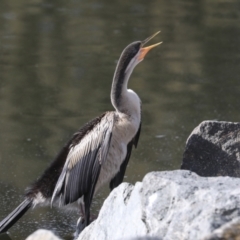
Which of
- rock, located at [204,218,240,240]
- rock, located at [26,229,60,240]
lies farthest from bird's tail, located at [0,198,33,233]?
rock, located at [204,218,240,240]

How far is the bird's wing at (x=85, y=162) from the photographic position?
532cm

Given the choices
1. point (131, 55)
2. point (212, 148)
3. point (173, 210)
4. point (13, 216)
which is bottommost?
point (13, 216)

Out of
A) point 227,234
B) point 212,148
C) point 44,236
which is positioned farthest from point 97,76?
point 227,234

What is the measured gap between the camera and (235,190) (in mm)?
3383

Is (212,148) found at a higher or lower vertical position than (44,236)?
lower

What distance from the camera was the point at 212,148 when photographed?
5105 millimetres

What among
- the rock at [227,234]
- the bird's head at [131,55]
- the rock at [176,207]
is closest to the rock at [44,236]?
the rock at [176,207]

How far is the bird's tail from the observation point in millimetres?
5270

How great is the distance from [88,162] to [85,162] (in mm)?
26

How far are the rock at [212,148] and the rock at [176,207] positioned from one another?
1.15m

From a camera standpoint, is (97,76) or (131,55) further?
(97,76)

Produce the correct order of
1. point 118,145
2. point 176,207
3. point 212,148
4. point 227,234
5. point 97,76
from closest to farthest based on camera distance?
point 227,234 < point 176,207 < point 212,148 < point 118,145 < point 97,76

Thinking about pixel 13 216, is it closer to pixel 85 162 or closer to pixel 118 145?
pixel 85 162

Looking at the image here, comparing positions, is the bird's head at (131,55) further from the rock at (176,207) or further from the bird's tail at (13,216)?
the rock at (176,207)
